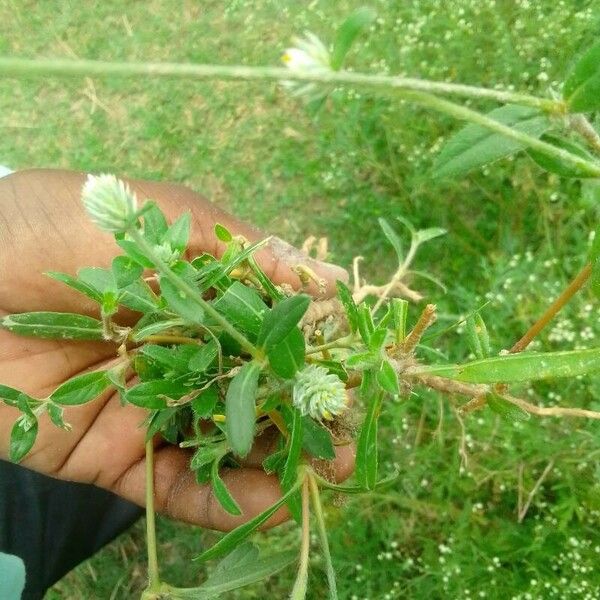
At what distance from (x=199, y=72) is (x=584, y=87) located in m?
0.34

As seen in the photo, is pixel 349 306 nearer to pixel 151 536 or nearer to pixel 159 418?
pixel 159 418

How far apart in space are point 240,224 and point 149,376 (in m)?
0.51

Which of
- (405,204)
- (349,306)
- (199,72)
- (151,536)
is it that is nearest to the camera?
(199,72)

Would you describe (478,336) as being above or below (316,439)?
above

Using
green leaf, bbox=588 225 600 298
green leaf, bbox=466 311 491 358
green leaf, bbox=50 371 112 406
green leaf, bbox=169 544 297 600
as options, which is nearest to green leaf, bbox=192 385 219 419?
green leaf, bbox=50 371 112 406

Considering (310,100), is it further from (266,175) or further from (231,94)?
(231,94)

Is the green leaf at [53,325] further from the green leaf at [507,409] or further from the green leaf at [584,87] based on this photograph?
the green leaf at [584,87]

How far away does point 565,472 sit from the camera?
60.9 inches

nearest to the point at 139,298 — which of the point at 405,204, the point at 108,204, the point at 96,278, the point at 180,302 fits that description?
the point at 96,278

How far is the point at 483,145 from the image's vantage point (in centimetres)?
66

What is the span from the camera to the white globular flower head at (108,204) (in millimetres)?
523

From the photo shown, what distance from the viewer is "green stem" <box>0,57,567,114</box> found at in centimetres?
36

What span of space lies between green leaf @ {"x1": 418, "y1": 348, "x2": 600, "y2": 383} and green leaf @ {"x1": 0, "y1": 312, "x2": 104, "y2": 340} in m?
0.50

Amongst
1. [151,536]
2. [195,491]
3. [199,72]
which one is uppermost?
[199,72]
